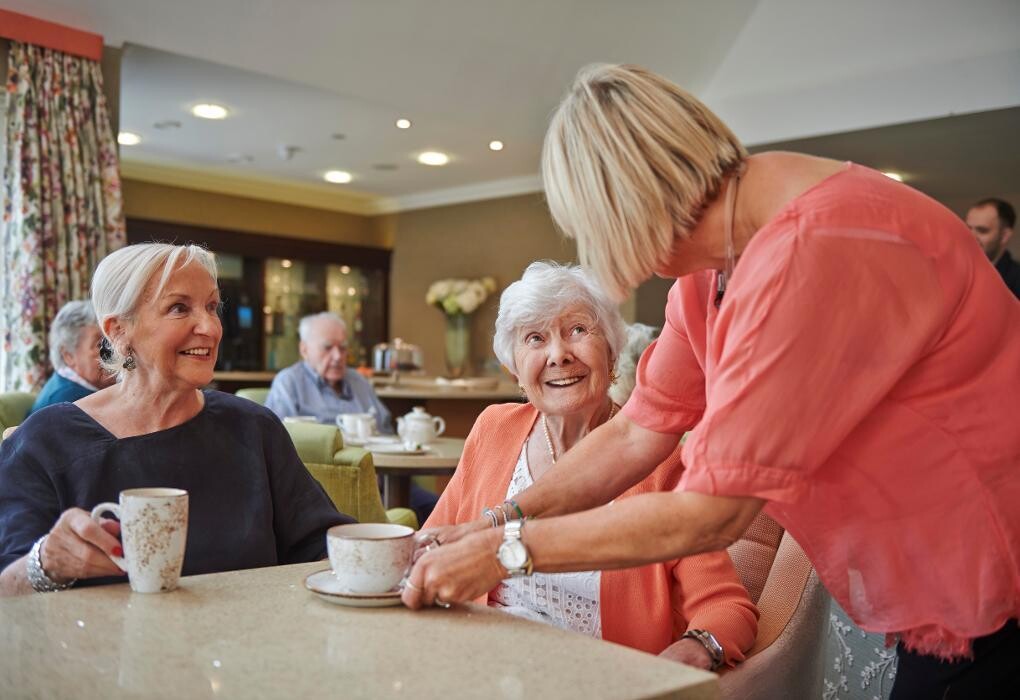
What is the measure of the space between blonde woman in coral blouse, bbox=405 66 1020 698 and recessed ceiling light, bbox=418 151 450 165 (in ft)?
21.8

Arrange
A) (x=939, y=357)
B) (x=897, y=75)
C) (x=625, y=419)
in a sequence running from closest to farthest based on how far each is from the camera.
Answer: (x=939, y=357)
(x=625, y=419)
(x=897, y=75)

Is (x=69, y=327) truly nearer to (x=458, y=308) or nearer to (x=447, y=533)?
(x=447, y=533)

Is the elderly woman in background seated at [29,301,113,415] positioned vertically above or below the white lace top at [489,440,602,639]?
above

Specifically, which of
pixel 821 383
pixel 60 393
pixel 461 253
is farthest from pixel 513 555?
pixel 461 253

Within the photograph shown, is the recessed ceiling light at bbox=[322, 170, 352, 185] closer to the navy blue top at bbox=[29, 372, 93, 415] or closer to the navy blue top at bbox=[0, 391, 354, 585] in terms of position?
the navy blue top at bbox=[29, 372, 93, 415]

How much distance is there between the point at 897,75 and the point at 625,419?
4911 millimetres

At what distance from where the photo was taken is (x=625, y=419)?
1.41 meters

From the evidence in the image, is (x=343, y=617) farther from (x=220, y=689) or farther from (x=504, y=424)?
(x=504, y=424)

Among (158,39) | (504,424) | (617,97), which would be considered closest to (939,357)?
(617,97)

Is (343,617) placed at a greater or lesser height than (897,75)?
lesser

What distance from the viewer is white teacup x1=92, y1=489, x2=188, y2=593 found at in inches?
43.3

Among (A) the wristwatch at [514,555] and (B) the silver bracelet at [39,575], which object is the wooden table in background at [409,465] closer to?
(B) the silver bracelet at [39,575]

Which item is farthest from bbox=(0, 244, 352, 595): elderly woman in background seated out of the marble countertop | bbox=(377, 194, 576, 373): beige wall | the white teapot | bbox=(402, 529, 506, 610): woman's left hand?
bbox=(377, 194, 576, 373): beige wall

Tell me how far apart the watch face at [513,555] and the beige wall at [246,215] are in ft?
26.3
